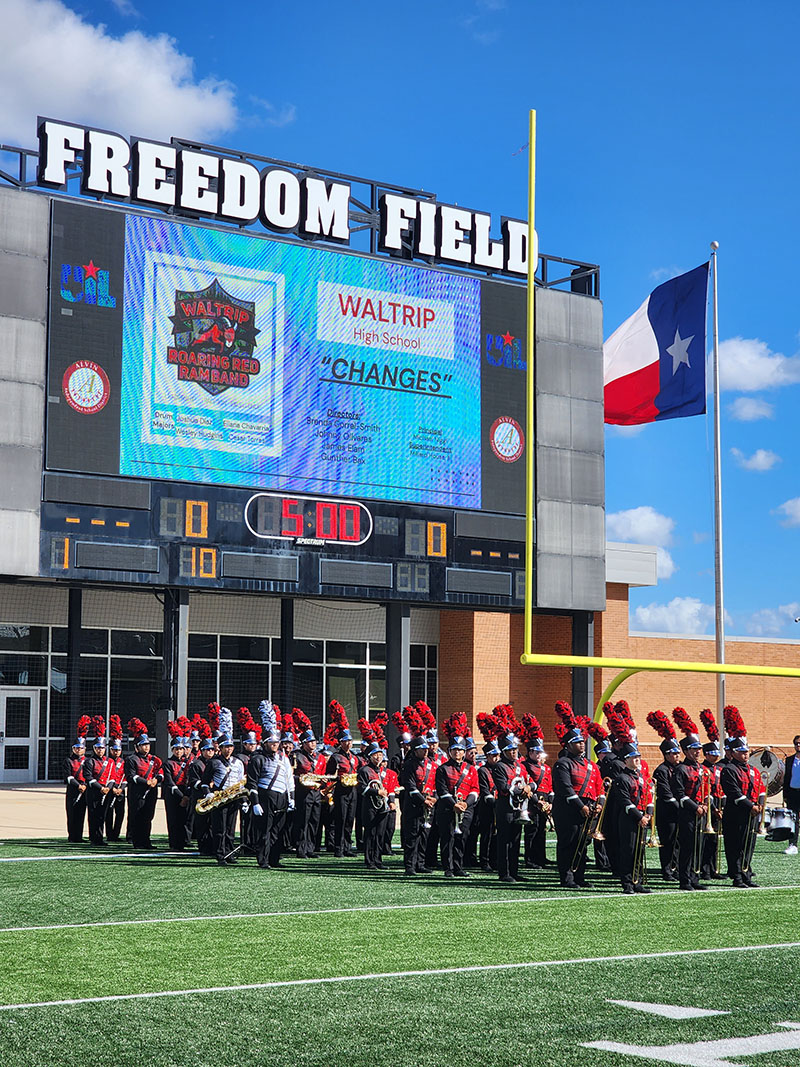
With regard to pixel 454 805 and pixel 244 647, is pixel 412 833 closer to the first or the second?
pixel 454 805

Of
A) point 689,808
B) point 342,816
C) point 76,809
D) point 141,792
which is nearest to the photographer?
point 689,808

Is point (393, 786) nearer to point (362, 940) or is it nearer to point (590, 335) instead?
point (362, 940)

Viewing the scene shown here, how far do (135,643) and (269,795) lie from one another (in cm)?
1768

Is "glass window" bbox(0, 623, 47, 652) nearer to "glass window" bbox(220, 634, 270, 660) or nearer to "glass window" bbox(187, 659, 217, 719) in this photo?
"glass window" bbox(187, 659, 217, 719)

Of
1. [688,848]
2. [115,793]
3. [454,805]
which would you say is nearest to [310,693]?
[115,793]

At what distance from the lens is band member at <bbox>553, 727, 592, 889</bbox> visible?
43.1ft

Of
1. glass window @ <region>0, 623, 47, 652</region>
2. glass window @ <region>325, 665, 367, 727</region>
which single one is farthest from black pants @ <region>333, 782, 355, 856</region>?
glass window @ <region>325, 665, 367, 727</region>

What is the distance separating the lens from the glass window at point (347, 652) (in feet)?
113

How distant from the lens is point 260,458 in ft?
82.0

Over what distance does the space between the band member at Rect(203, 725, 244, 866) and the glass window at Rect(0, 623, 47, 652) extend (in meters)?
15.1

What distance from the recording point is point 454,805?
14164mm

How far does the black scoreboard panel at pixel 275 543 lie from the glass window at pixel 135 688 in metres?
7.15

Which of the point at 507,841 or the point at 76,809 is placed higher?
the point at 507,841

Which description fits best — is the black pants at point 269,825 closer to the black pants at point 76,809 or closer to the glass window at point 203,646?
the black pants at point 76,809
